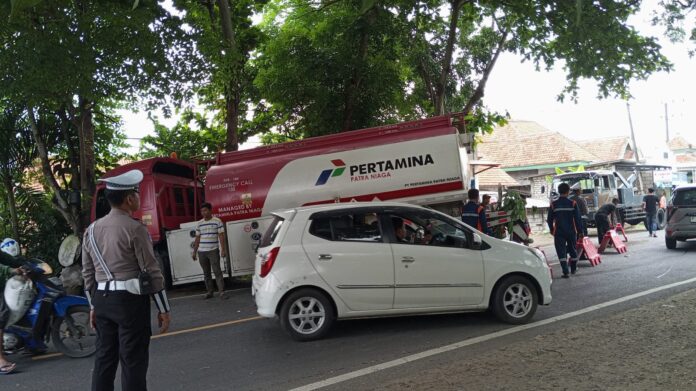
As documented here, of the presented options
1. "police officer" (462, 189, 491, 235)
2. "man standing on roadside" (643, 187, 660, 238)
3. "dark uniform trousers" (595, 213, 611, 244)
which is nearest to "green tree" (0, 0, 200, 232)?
"police officer" (462, 189, 491, 235)

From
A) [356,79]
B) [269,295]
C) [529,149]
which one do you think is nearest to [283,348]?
[269,295]

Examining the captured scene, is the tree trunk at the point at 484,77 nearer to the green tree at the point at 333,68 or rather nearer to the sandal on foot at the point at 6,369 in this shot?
the green tree at the point at 333,68

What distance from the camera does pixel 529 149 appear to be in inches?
1379

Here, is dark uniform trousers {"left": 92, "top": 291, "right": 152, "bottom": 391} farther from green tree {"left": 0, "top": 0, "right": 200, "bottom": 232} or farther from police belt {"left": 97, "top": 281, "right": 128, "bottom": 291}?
green tree {"left": 0, "top": 0, "right": 200, "bottom": 232}

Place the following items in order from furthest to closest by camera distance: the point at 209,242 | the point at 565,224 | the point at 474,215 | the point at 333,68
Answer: the point at 333,68
the point at 565,224
the point at 209,242
the point at 474,215

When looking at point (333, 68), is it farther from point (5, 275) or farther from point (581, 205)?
point (5, 275)

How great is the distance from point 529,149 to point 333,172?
27790 mm

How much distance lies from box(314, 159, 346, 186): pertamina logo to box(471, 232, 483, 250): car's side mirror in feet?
13.9

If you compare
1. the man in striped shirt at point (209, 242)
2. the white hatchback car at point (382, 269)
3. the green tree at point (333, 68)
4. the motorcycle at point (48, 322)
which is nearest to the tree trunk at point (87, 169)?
the green tree at point (333, 68)

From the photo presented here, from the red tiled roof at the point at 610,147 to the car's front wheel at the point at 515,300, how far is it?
1270 inches

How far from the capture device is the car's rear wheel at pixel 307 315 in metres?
6.09

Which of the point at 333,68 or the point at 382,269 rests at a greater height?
the point at 333,68

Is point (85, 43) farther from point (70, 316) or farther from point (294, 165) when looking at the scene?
point (70, 316)

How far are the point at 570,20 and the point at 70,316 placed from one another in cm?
861
